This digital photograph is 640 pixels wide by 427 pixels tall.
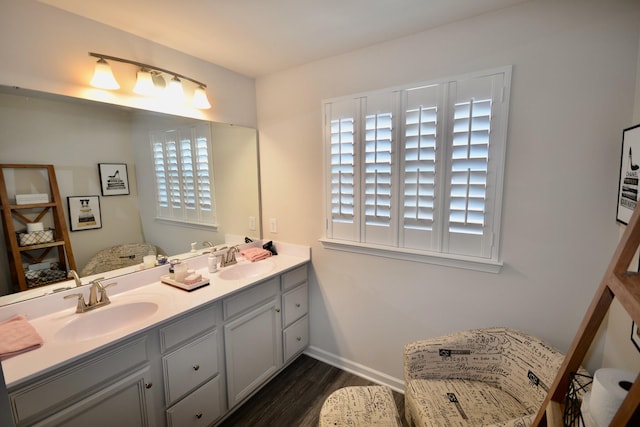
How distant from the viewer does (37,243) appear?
148 cm

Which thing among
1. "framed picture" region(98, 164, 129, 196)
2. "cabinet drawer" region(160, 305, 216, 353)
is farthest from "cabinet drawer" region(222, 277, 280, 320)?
"framed picture" region(98, 164, 129, 196)

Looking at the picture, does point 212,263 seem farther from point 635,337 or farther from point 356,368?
point 635,337

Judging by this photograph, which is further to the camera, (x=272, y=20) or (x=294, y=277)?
(x=294, y=277)

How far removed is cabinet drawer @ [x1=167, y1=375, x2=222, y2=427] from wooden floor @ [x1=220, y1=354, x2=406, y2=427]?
0.19m

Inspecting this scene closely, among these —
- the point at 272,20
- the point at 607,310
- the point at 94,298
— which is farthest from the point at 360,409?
the point at 272,20

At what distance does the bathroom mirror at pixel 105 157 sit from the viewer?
1408 millimetres

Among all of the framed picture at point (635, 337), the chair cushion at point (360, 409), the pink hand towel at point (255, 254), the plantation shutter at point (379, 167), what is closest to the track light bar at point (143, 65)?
the plantation shutter at point (379, 167)

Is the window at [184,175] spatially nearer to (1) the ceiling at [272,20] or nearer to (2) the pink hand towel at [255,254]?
(2) the pink hand towel at [255,254]

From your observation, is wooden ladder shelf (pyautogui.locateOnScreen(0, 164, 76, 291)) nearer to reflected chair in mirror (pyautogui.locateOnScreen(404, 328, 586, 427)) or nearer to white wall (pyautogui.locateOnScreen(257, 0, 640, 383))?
white wall (pyautogui.locateOnScreen(257, 0, 640, 383))

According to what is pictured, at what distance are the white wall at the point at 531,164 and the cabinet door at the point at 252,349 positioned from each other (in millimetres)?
641

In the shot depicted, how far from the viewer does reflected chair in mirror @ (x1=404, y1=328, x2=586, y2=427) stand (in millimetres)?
1334

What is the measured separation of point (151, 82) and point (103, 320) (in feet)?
4.70

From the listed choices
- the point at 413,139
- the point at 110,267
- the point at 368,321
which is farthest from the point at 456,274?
the point at 110,267

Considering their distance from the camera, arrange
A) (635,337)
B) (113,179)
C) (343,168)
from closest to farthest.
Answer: (635,337) → (113,179) → (343,168)
